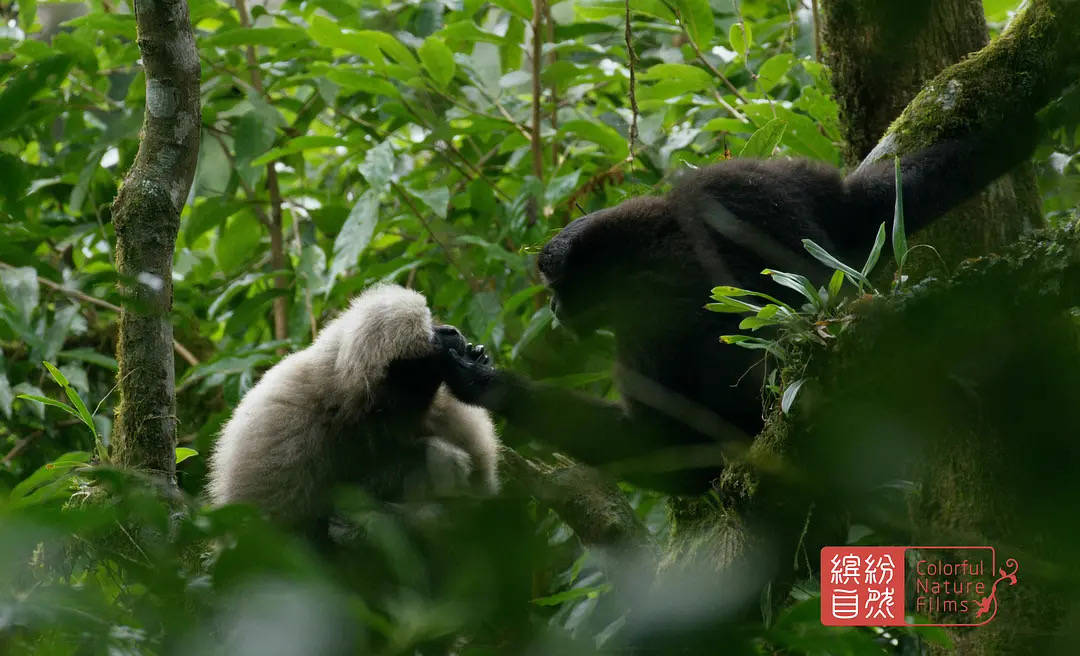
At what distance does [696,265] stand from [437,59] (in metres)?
2.55

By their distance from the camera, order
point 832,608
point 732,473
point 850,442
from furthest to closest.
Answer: point 732,473 → point 832,608 → point 850,442

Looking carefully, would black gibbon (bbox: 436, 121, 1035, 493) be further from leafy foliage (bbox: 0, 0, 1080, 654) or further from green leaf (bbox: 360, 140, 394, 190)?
green leaf (bbox: 360, 140, 394, 190)

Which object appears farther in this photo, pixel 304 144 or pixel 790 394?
pixel 304 144

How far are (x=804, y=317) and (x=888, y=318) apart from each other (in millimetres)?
1088

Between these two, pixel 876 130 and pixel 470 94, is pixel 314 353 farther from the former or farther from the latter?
pixel 876 130

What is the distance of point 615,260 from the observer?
4.85 meters

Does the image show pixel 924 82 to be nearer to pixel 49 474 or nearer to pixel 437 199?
pixel 437 199

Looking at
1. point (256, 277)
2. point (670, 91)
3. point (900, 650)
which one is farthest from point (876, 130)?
point (256, 277)

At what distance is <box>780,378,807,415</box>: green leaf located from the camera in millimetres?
2717

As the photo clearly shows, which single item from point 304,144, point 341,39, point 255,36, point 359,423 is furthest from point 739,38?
point 359,423

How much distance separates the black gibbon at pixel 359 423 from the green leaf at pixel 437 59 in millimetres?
1890

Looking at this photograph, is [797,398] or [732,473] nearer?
[797,398]

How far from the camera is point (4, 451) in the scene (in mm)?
7066

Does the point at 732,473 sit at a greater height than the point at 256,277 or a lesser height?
lesser
